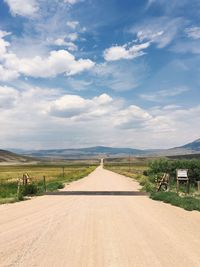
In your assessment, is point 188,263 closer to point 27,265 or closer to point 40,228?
point 27,265

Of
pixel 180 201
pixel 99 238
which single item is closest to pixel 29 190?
pixel 180 201

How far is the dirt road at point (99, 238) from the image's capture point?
8195 mm

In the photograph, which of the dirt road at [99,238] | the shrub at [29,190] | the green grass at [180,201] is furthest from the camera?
the shrub at [29,190]

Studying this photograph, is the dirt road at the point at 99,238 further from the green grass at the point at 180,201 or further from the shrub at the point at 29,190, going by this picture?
→ the shrub at the point at 29,190

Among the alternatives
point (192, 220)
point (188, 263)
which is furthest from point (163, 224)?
point (188, 263)

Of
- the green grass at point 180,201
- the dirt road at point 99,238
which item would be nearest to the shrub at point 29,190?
the green grass at point 180,201

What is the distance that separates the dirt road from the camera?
323 inches

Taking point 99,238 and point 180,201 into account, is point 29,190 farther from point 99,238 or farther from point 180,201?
point 99,238

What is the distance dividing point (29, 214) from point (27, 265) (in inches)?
330

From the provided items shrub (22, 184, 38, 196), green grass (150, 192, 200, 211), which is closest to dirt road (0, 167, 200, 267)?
green grass (150, 192, 200, 211)

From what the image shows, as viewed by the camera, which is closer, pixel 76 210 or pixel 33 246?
pixel 33 246

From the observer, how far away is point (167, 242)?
10258 mm

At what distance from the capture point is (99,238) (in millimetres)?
10594

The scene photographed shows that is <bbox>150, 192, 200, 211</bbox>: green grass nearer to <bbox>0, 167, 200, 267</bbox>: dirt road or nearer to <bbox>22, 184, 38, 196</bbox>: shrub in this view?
<bbox>0, 167, 200, 267</bbox>: dirt road
